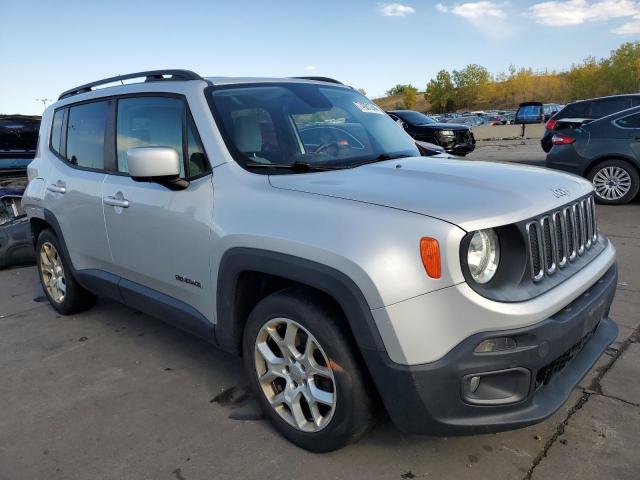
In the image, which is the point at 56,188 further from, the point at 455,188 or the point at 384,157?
the point at 455,188

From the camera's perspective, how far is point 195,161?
9.80ft

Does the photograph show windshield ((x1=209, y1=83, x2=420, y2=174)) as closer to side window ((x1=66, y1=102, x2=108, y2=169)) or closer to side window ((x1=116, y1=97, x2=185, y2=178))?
side window ((x1=116, y1=97, x2=185, y2=178))

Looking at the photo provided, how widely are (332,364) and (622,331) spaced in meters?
2.53

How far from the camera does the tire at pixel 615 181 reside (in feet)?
26.5

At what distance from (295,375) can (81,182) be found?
2336 millimetres

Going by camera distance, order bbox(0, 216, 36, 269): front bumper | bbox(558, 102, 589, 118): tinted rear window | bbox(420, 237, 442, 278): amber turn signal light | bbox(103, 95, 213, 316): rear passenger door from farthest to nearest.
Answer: bbox(558, 102, 589, 118): tinted rear window, bbox(0, 216, 36, 269): front bumper, bbox(103, 95, 213, 316): rear passenger door, bbox(420, 237, 442, 278): amber turn signal light

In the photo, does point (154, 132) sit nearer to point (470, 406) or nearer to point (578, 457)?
point (470, 406)

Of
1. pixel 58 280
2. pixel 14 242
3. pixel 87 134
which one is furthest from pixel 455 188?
pixel 14 242

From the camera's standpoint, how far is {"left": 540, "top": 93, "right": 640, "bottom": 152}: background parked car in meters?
11.3

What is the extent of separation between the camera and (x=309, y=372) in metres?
2.47

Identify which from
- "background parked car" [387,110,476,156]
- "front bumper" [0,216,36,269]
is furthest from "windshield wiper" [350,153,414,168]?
"background parked car" [387,110,476,156]

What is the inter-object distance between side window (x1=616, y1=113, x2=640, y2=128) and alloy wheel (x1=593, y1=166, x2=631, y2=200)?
0.66m

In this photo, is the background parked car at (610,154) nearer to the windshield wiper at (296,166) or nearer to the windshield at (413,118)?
the windshield at (413,118)

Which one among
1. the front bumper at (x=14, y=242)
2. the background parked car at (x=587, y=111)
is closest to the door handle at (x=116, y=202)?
the front bumper at (x=14, y=242)
